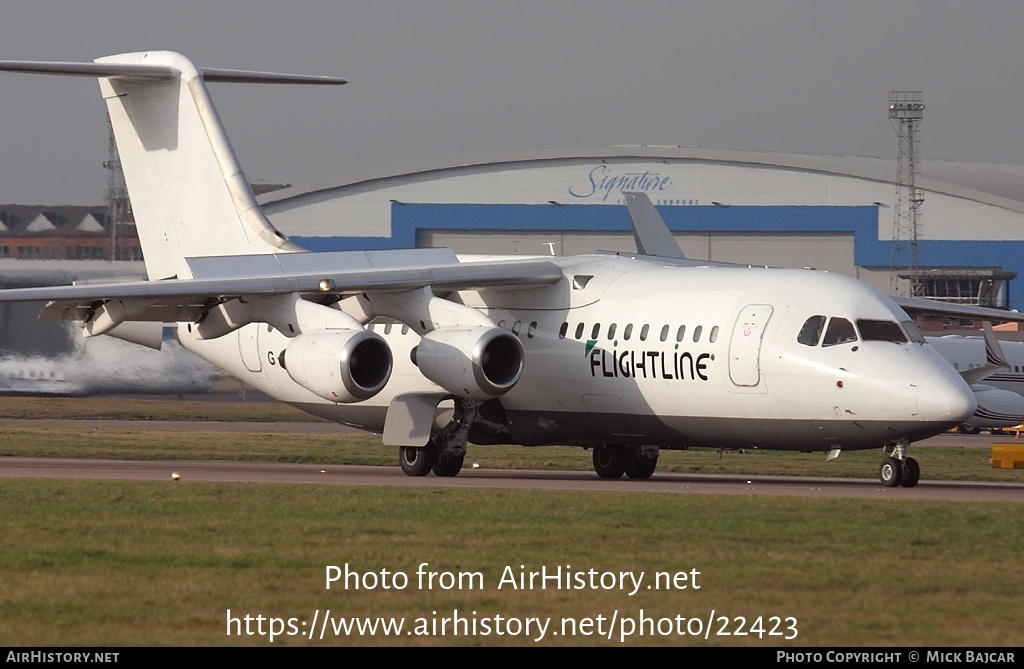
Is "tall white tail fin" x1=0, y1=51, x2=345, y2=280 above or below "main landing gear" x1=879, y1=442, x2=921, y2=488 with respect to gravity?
above

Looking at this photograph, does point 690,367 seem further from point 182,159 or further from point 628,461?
point 182,159

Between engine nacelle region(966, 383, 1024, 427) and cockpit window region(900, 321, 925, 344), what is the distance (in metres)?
27.2

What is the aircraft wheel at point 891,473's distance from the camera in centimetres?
2091

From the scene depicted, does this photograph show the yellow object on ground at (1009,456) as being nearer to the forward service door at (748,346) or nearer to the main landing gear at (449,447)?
the forward service door at (748,346)

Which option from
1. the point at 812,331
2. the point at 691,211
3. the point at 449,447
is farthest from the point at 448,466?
the point at 691,211

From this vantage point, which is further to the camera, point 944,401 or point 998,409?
point 998,409

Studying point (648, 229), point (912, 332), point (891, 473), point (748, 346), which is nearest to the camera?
point (891, 473)

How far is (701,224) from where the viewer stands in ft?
234

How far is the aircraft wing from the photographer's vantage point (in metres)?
22.4

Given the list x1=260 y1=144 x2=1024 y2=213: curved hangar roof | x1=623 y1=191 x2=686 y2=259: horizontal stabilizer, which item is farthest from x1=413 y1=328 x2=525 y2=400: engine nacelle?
x1=260 y1=144 x2=1024 y2=213: curved hangar roof

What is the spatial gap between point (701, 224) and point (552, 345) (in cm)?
4822

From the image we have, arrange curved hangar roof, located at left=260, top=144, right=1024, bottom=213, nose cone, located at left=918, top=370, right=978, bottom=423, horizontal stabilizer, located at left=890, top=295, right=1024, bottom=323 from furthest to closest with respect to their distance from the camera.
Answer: curved hangar roof, located at left=260, top=144, right=1024, bottom=213 < horizontal stabilizer, located at left=890, top=295, right=1024, bottom=323 < nose cone, located at left=918, top=370, right=978, bottom=423

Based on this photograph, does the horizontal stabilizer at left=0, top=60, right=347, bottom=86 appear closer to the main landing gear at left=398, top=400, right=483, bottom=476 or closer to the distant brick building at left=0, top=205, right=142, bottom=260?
the main landing gear at left=398, top=400, right=483, bottom=476
